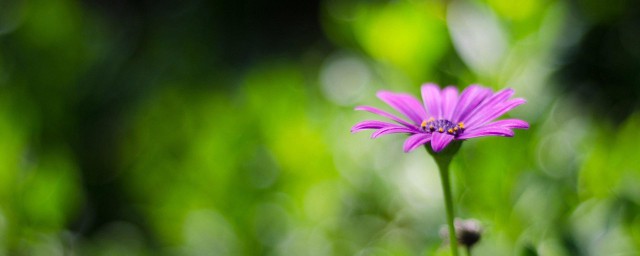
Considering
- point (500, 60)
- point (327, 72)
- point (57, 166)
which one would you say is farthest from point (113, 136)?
point (500, 60)

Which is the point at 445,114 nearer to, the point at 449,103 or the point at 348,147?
the point at 449,103

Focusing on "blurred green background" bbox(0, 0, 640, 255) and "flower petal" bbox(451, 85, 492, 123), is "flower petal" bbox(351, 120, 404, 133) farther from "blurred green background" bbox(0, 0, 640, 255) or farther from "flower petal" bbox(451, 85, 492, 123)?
"blurred green background" bbox(0, 0, 640, 255)

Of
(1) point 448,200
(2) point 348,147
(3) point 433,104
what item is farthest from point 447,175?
(2) point 348,147

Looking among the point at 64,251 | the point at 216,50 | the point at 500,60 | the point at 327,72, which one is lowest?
the point at 64,251

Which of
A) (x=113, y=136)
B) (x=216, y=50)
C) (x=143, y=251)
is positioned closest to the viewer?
(x=143, y=251)

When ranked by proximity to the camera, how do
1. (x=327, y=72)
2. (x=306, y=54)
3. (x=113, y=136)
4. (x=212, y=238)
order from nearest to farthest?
(x=212, y=238), (x=327, y=72), (x=113, y=136), (x=306, y=54)

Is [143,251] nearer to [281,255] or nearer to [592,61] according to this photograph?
[281,255]

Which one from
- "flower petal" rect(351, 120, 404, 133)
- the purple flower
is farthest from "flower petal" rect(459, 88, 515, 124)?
"flower petal" rect(351, 120, 404, 133)
